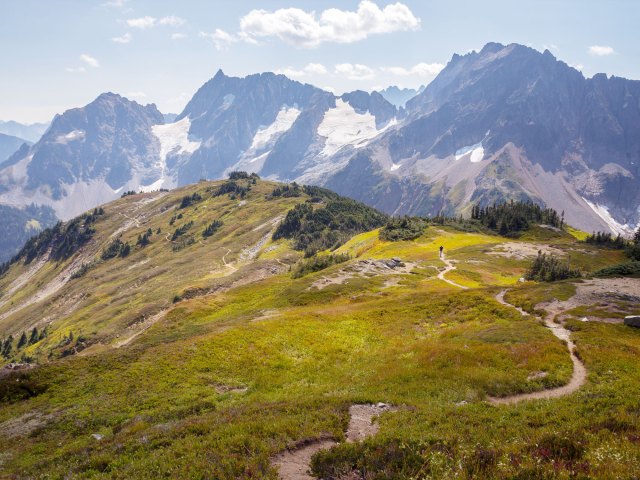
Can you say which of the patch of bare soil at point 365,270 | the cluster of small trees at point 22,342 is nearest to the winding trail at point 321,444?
the patch of bare soil at point 365,270

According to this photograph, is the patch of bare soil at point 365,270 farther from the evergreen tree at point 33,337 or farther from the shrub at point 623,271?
the evergreen tree at point 33,337

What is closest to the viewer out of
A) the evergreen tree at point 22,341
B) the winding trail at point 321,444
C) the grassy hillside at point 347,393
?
the grassy hillside at point 347,393

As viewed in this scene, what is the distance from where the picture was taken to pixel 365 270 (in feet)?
247

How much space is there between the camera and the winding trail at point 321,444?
15250 mm

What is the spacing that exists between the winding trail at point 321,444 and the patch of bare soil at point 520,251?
85.5 meters

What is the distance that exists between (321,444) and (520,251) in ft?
322

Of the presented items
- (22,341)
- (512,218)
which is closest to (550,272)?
(512,218)

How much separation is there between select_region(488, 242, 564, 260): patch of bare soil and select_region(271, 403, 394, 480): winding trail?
85497 millimetres

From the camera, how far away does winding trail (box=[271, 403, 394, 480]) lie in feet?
50.0

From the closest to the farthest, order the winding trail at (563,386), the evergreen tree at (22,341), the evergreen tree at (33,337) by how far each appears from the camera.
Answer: the winding trail at (563,386), the evergreen tree at (33,337), the evergreen tree at (22,341)

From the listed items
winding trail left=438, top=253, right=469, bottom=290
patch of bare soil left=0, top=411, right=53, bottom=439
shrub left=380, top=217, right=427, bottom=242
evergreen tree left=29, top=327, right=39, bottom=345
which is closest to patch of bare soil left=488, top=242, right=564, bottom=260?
winding trail left=438, top=253, right=469, bottom=290

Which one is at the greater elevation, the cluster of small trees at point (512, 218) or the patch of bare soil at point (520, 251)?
the cluster of small trees at point (512, 218)

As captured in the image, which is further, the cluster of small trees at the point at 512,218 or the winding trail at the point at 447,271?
the cluster of small trees at the point at 512,218

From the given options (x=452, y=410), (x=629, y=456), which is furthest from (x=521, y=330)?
(x=629, y=456)
